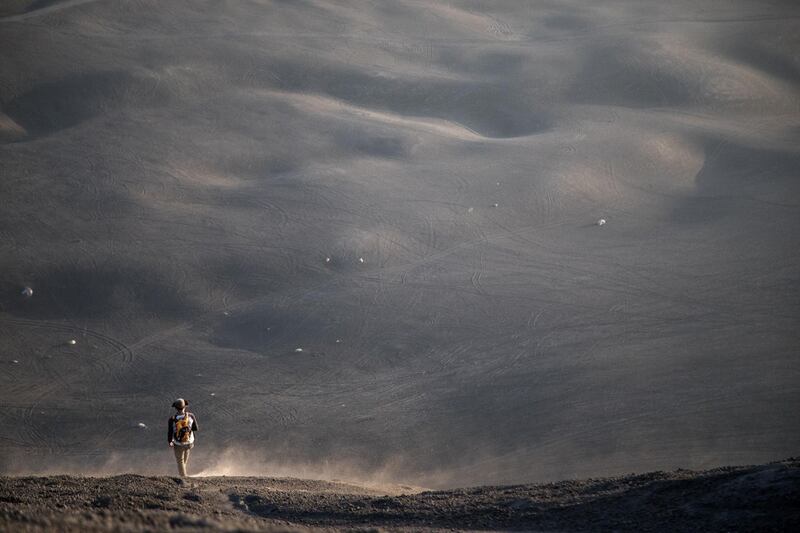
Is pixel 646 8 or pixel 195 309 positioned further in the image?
pixel 646 8

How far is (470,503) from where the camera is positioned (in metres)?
8.91

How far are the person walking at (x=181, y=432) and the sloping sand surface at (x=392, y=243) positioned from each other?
6.20ft

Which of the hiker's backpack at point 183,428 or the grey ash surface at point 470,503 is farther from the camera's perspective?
the hiker's backpack at point 183,428

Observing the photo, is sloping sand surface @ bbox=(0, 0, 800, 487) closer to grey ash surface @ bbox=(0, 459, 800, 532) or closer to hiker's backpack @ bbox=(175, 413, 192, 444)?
hiker's backpack @ bbox=(175, 413, 192, 444)

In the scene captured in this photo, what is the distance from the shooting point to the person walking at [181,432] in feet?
34.0

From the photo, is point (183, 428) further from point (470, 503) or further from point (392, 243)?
point (392, 243)

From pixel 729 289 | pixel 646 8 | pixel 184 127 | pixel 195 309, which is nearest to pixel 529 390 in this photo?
pixel 729 289

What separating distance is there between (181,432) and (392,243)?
9.30m

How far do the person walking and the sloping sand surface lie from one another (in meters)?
1.89

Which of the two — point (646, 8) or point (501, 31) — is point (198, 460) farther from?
point (646, 8)

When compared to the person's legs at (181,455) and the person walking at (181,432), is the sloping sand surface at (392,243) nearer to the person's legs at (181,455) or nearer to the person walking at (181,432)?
the person's legs at (181,455)

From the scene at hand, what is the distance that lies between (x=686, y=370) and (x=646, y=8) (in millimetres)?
23461

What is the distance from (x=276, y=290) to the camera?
16906mm

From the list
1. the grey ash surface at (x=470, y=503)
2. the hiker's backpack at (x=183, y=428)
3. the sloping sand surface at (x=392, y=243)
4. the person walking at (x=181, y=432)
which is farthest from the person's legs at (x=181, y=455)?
the sloping sand surface at (x=392, y=243)
